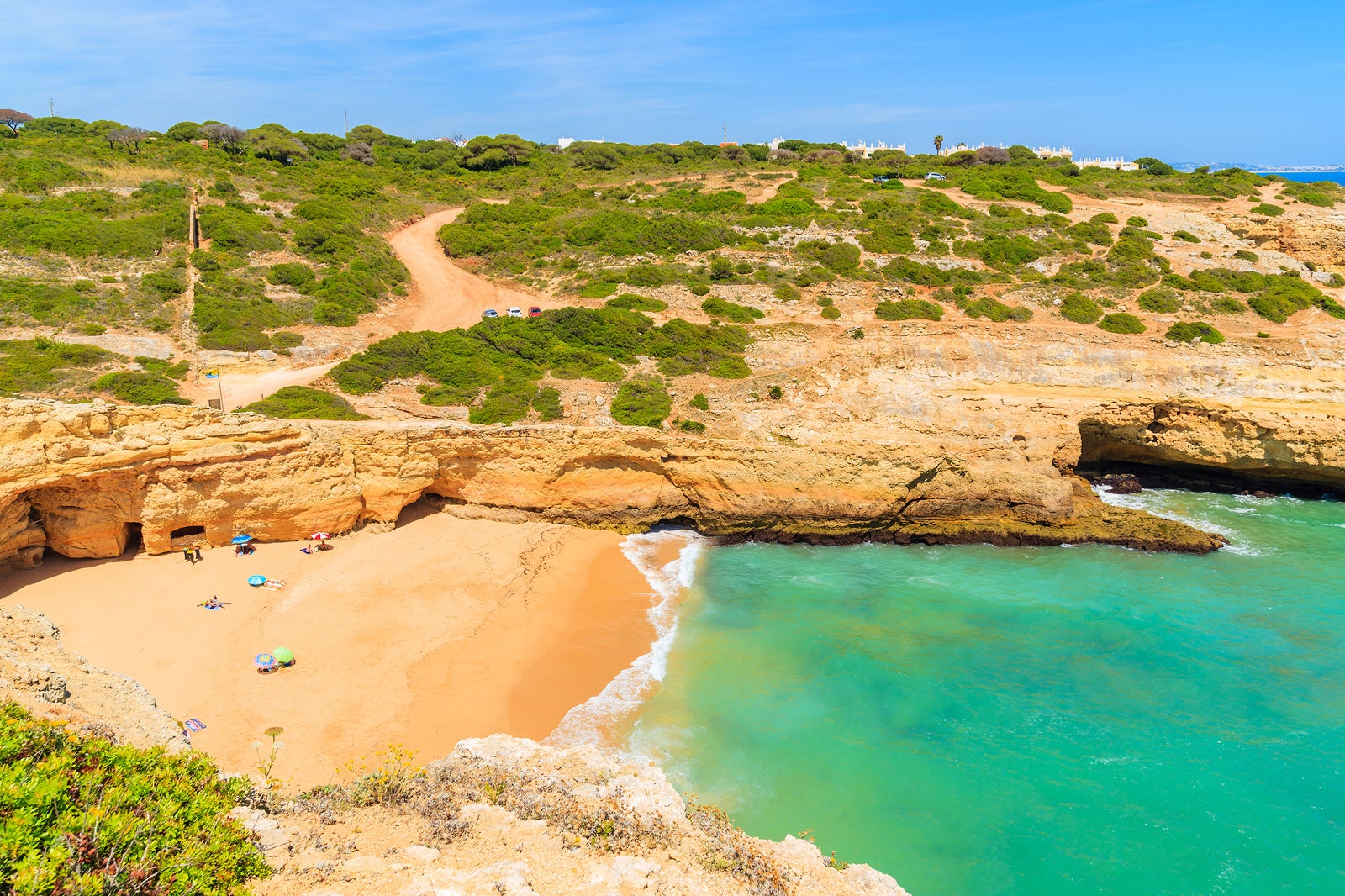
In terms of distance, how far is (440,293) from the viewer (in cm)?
3709

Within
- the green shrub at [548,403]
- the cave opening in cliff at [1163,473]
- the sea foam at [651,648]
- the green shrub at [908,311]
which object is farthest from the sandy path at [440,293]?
the cave opening in cliff at [1163,473]

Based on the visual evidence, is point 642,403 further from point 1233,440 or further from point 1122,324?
point 1122,324

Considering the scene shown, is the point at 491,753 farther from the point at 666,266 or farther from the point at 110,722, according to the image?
the point at 666,266

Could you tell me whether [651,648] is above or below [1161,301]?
below

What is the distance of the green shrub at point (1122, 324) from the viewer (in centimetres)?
2958

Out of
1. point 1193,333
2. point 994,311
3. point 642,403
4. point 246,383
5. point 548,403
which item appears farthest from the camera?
point 994,311

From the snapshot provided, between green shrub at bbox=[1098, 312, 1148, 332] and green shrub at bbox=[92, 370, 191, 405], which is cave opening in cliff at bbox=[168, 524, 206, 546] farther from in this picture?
green shrub at bbox=[1098, 312, 1148, 332]

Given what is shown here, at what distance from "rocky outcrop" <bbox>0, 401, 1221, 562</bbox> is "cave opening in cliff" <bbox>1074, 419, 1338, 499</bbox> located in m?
3.07

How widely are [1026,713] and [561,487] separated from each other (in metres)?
13.5

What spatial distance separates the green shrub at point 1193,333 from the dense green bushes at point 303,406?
29.5 metres

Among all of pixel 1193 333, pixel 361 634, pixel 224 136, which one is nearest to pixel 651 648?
pixel 361 634

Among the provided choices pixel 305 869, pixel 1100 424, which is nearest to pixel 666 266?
pixel 1100 424

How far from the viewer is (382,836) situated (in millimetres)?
7371

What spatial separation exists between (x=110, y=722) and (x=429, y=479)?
13.1 metres
